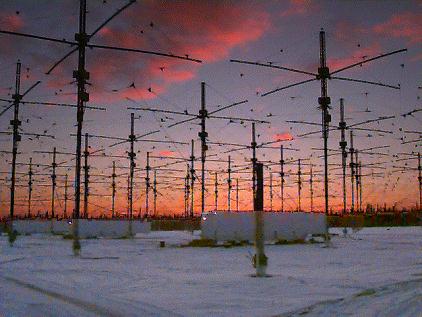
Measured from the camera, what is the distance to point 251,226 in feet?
134

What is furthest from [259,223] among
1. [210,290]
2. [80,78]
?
[80,78]

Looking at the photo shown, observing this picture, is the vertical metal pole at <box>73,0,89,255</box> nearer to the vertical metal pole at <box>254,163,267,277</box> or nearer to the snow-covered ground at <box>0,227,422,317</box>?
the snow-covered ground at <box>0,227,422,317</box>

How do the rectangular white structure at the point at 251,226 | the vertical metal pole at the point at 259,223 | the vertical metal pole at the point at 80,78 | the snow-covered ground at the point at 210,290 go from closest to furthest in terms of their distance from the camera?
the snow-covered ground at the point at 210,290 < the vertical metal pole at the point at 259,223 < the vertical metal pole at the point at 80,78 < the rectangular white structure at the point at 251,226

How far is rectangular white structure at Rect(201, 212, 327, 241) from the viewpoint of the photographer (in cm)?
4031

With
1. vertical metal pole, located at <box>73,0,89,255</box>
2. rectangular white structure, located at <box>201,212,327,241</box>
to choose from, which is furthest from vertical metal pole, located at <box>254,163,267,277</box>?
rectangular white structure, located at <box>201,212,327,241</box>

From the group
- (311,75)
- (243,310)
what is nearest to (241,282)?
(243,310)

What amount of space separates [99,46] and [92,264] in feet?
35.5

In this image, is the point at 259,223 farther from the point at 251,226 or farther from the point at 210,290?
the point at 251,226

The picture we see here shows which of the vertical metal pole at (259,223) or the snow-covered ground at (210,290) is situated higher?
the vertical metal pole at (259,223)

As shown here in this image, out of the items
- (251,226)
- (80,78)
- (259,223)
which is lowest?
(251,226)

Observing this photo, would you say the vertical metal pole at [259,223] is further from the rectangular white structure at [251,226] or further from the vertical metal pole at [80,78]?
the rectangular white structure at [251,226]

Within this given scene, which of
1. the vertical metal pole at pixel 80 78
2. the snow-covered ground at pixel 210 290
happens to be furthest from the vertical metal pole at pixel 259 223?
the vertical metal pole at pixel 80 78

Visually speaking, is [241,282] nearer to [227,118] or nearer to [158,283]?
[158,283]

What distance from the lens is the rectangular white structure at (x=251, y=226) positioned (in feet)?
132
